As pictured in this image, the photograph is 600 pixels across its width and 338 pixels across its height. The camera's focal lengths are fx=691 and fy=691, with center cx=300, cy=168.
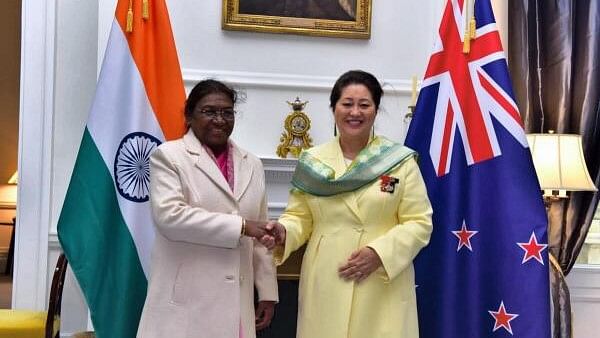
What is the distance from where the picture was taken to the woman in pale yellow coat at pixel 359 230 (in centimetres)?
203

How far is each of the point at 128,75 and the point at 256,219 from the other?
100cm

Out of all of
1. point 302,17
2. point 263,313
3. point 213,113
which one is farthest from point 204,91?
point 302,17

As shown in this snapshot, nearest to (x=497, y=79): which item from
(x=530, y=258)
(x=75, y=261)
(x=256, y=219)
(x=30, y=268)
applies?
(x=530, y=258)

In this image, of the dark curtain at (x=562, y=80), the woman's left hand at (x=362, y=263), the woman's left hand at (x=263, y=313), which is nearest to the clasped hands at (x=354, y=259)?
the woman's left hand at (x=362, y=263)

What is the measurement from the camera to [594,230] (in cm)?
373

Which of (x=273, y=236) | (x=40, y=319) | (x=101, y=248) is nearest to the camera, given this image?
(x=273, y=236)

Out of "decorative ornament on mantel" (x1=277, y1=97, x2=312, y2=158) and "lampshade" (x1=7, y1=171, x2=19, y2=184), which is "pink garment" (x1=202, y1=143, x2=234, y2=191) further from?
"lampshade" (x1=7, y1=171, x2=19, y2=184)

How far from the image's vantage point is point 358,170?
6.84ft

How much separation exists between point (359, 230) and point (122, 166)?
1.14m

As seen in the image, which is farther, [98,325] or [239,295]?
[98,325]

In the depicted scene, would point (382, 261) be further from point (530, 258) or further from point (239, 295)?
point (530, 258)

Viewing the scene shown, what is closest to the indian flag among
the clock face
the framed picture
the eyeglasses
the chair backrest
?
the chair backrest

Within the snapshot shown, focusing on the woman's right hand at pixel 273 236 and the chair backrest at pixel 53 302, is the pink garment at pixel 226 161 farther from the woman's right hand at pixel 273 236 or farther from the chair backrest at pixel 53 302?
the chair backrest at pixel 53 302

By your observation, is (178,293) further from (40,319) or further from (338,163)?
(40,319)
